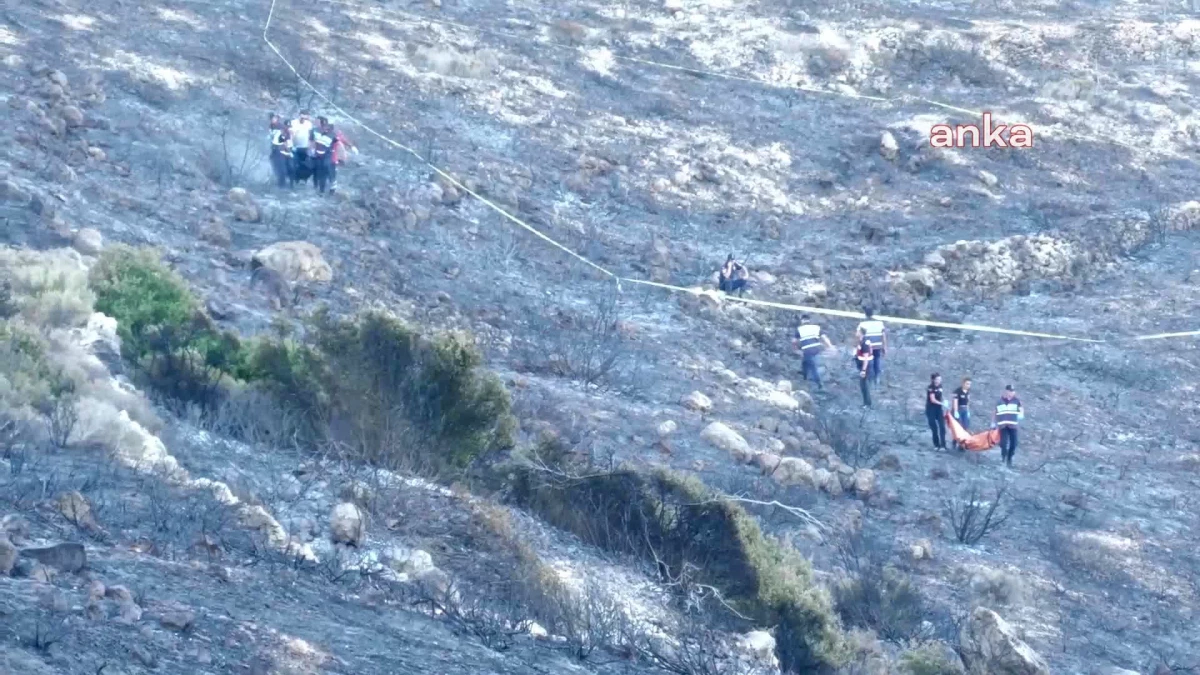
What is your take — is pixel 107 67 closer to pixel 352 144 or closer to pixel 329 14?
pixel 352 144

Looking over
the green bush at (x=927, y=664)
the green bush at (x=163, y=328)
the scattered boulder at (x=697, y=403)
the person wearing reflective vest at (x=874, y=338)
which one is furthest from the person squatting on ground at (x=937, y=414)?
the green bush at (x=163, y=328)

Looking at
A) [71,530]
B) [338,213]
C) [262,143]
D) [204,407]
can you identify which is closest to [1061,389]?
[338,213]

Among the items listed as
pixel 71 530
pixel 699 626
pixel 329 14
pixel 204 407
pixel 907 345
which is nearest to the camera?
pixel 71 530

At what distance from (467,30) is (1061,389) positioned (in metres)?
12.6

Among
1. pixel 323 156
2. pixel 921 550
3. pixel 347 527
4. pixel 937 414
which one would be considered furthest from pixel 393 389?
pixel 323 156

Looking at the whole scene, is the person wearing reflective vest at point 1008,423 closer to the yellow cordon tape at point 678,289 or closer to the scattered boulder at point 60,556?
the yellow cordon tape at point 678,289

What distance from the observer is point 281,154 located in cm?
2102

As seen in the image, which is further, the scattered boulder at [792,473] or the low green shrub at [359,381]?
the scattered boulder at [792,473]

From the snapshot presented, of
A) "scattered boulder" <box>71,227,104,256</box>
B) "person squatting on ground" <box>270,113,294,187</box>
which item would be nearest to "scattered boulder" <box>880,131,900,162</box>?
"person squatting on ground" <box>270,113,294,187</box>

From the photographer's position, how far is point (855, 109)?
2870 cm

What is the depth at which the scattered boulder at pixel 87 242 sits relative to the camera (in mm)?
16047

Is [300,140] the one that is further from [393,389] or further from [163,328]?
[393,389]

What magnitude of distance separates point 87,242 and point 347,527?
25.9 feet

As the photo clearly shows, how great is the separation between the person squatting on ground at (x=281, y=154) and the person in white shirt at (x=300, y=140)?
9cm
